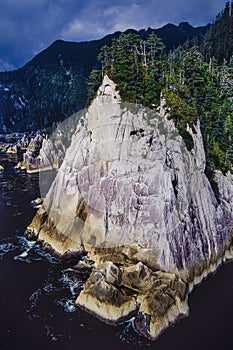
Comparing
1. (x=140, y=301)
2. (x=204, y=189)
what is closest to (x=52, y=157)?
(x=204, y=189)

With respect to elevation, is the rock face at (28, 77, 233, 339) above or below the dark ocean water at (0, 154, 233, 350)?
above

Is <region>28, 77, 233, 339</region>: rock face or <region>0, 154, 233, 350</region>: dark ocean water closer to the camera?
<region>0, 154, 233, 350</region>: dark ocean water

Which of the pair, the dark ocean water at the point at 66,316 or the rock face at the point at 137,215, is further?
the rock face at the point at 137,215

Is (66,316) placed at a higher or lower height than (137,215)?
lower

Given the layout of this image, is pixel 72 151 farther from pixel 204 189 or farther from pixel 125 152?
pixel 204 189
